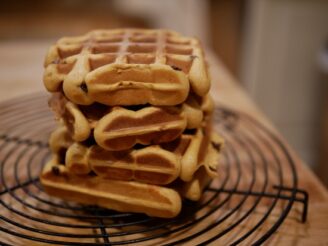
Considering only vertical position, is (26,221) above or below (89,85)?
below

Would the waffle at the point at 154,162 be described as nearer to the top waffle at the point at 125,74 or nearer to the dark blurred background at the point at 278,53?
the top waffle at the point at 125,74

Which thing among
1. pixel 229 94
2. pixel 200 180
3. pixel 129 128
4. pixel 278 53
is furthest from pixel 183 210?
pixel 278 53

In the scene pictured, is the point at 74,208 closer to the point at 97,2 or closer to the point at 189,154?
the point at 189,154

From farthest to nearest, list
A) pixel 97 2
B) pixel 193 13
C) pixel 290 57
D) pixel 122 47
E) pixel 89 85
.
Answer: pixel 97 2
pixel 193 13
pixel 290 57
pixel 122 47
pixel 89 85

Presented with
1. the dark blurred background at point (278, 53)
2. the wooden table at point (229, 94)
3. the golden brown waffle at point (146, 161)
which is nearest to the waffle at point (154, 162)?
the golden brown waffle at point (146, 161)

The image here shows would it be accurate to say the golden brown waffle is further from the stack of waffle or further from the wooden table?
the wooden table

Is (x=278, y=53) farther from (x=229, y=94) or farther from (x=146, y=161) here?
(x=146, y=161)

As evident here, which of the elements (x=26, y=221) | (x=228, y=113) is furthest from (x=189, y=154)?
(x=228, y=113)
